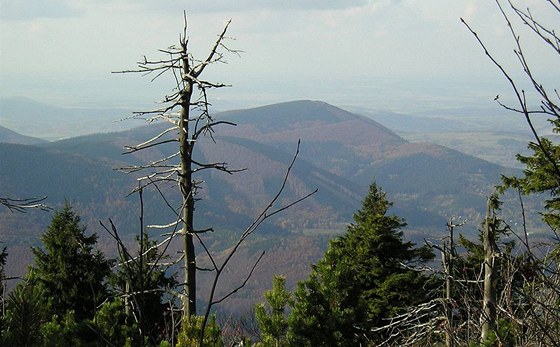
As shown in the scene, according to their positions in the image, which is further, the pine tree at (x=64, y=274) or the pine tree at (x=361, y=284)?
the pine tree at (x=64, y=274)

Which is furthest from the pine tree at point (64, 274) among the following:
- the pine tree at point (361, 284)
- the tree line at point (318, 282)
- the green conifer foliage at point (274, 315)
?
Result: the green conifer foliage at point (274, 315)

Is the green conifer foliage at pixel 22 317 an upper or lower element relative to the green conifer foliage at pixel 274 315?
upper

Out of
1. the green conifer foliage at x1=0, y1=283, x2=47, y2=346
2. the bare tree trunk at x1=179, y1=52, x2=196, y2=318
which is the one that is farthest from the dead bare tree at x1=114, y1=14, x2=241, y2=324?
Result: the green conifer foliage at x1=0, y1=283, x2=47, y2=346

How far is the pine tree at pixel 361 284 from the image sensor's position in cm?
1027

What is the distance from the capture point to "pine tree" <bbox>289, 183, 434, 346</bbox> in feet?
33.7

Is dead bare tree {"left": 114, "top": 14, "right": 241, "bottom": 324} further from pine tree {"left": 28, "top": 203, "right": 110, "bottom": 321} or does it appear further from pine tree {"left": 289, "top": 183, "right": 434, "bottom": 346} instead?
pine tree {"left": 28, "top": 203, "right": 110, "bottom": 321}

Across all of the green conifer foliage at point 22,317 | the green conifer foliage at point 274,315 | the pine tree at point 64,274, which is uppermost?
the green conifer foliage at point 22,317

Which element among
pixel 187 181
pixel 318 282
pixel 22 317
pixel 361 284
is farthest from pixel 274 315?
pixel 361 284

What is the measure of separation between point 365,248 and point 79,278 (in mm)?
7630

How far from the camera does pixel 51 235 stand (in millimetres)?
15195

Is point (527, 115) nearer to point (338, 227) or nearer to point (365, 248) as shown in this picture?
point (365, 248)

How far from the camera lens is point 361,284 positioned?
16.1 meters

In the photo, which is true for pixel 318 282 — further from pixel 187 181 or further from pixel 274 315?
pixel 187 181

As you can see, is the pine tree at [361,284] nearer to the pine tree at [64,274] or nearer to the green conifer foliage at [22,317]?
the green conifer foliage at [22,317]
